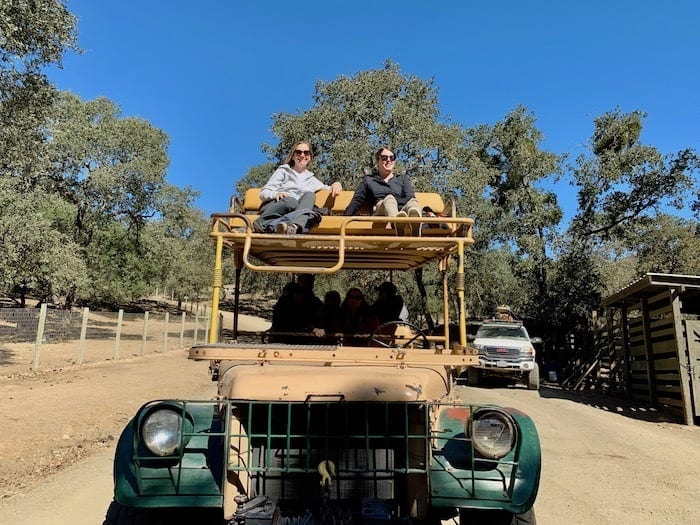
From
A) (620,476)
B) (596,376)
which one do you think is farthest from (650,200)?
(620,476)

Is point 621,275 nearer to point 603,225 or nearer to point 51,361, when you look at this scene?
point 603,225

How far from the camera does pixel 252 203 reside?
5.70 meters

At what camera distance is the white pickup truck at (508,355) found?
16.1m

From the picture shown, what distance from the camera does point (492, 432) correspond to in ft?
10.6

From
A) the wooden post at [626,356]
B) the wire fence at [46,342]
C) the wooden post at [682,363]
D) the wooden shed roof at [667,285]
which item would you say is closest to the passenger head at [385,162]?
the wire fence at [46,342]

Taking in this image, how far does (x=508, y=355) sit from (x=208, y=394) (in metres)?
8.37

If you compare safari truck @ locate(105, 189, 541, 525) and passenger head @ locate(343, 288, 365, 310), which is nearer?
safari truck @ locate(105, 189, 541, 525)

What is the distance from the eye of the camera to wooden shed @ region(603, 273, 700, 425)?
11359 millimetres

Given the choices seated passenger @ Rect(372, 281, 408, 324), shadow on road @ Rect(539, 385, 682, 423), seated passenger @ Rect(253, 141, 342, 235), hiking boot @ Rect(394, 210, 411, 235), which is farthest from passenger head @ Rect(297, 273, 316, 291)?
shadow on road @ Rect(539, 385, 682, 423)

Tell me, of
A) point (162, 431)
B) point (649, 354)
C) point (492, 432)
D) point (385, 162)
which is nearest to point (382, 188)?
point (385, 162)

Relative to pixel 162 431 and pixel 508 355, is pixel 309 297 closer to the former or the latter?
pixel 162 431

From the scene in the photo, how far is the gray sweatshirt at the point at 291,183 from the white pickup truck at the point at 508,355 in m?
11.2

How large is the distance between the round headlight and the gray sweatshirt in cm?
239

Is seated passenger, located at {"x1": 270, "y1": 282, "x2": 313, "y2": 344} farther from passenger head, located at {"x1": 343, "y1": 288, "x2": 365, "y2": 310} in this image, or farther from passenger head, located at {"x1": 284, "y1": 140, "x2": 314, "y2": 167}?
passenger head, located at {"x1": 284, "y1": 140, "x2": 314, "y2": 167}
